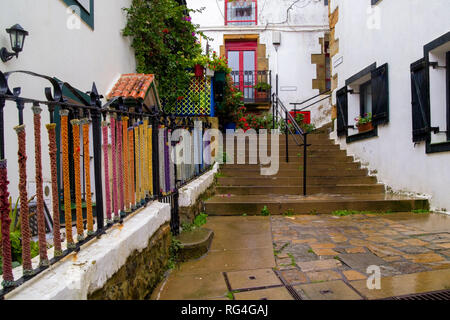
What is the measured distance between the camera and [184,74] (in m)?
6.99

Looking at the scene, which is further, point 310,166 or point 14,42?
point 310,166

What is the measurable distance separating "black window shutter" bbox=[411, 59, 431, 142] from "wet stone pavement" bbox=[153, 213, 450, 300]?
4.77 feet

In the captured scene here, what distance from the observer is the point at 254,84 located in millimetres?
11664

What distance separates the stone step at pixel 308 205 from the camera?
4.59m

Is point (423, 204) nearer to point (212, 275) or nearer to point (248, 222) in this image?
point (248, 222)

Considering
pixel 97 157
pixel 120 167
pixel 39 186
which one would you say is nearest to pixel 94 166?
pixel 97 157

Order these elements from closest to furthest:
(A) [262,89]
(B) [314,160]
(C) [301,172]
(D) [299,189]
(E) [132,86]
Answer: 1. (E) [132,86]
2. (D) [299,189]
3. (C) [301,172]
4. (B) [314,160]
5. (A) [262,89]

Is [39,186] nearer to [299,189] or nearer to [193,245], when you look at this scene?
[193,245]

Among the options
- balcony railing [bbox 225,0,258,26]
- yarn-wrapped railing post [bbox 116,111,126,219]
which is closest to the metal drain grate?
yarn-wrapped railing post [bbox 116,111,126,219]

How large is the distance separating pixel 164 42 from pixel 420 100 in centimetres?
507

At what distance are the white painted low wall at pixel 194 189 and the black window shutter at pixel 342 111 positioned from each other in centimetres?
365

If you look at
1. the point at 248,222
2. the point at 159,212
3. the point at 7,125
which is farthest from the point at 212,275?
the point at 7,125

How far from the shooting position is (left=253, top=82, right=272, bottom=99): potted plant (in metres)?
11.3

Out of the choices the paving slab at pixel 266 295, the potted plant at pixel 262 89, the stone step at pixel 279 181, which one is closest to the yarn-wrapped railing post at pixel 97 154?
the paving slab at pixel 266 295
